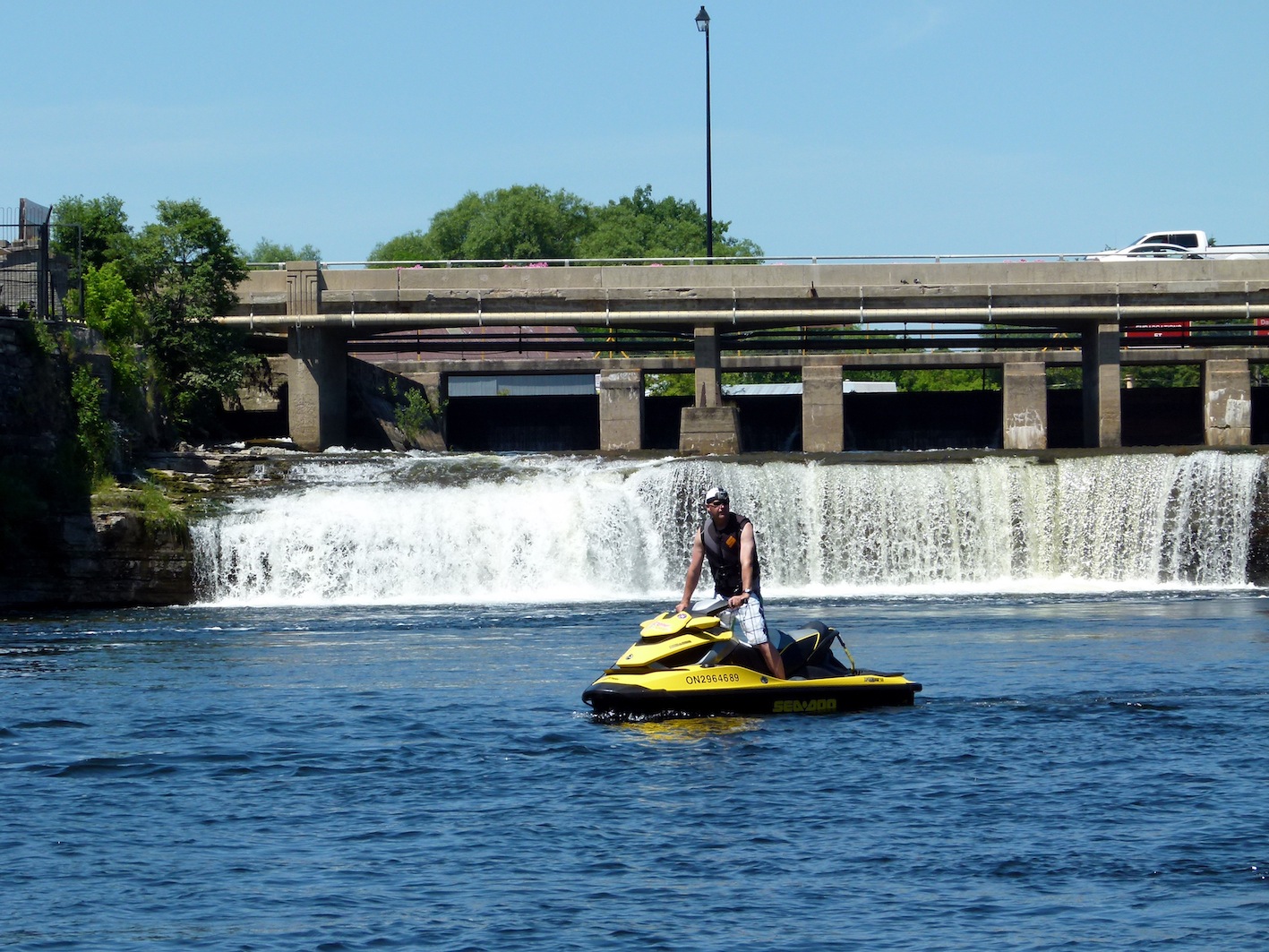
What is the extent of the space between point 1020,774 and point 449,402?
4469cm

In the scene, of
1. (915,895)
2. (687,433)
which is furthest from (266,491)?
(915,895)

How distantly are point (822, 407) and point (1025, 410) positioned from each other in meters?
6.12

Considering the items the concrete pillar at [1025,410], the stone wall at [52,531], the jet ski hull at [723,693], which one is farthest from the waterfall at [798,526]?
the jet ski hull at [723,693]

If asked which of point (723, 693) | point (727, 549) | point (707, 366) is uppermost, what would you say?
point (707, 366)

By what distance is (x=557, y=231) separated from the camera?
113m

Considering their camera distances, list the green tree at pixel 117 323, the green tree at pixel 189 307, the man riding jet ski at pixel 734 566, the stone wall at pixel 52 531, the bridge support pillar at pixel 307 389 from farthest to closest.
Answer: the bridge support pillar at pixel 307 389, the green tree at pixel 189 307, the green tree at pixel 117 323, the stone wall at pixel 52 531, the man riding jet ski at pixel 734 566

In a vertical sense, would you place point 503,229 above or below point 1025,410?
above

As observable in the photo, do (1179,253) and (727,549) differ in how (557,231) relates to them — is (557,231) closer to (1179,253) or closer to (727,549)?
(1179,253)

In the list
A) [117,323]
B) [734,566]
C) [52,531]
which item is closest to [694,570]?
[734,566]

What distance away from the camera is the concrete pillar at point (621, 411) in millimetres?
48312

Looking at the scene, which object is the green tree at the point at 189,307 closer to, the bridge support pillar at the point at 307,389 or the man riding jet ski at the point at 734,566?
the bridge support pillar at the point at 307,389

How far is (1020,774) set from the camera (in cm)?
1284

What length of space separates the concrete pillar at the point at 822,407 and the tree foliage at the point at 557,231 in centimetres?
5316

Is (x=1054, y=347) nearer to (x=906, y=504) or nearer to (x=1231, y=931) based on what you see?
(x=906, y=504)
